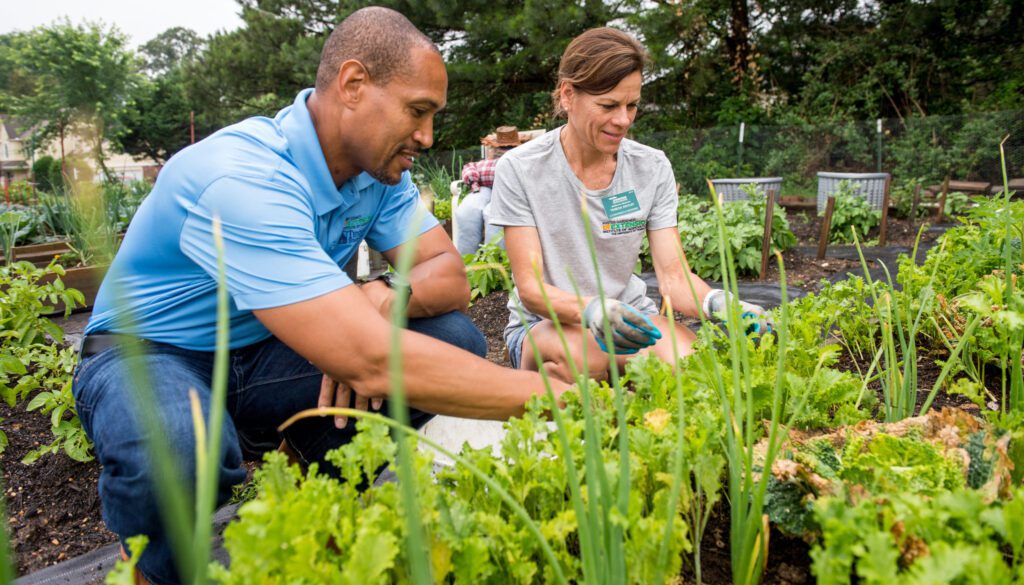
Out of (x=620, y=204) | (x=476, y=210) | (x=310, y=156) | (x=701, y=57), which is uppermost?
(x=701, y=57)

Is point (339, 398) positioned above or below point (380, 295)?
below

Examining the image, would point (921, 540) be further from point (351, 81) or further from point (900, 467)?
point (351, 81)

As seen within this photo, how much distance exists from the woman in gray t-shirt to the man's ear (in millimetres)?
809

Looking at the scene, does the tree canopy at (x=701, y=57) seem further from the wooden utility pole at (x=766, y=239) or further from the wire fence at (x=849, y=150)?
the wooden utility pole at (x=766, y=239)

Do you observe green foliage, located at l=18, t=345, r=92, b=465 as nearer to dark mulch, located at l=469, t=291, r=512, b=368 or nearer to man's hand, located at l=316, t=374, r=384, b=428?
man's hand, located at l=316, t=374, r=384, b=428

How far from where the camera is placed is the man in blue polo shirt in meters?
1.31

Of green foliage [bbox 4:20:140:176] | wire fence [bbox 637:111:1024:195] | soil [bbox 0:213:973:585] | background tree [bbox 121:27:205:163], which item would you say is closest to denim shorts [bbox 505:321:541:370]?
soil [bbox 0:213:973:585]

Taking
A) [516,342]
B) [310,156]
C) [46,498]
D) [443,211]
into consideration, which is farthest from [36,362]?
[443,211]

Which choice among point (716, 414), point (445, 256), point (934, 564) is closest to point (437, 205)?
point (445, 256)

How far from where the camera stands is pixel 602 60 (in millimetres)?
2219

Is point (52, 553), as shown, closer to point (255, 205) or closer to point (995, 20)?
point (255, 205)

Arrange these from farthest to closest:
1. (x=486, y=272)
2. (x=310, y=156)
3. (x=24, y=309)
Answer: (x=486, y=272) → (x=24, y=309) → (x=310, y=156)

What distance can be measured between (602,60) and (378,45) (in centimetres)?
85

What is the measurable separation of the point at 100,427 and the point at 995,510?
1570 millimetres
